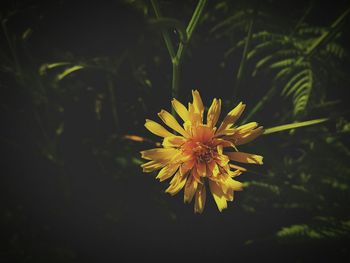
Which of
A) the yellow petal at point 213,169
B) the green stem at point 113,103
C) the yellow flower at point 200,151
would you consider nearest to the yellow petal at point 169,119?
the yellow flower at point 200,151

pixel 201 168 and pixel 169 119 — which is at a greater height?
pixel 169 119

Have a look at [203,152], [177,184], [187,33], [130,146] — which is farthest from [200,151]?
[130,146]

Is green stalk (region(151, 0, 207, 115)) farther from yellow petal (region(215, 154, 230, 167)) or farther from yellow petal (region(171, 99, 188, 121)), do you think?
yellow petal (region(215, 154, 230, 167))

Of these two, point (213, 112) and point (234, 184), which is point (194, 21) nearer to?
point (213, 112)

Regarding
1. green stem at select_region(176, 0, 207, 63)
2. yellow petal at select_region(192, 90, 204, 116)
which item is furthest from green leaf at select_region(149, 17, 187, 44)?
yellow petal at select_region(192, 90, 204, 116)

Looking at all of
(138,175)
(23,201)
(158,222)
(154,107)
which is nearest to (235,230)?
(158,222)

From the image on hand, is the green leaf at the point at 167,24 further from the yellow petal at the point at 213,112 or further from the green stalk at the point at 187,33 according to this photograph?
the yellow petal at the point at 213,112
